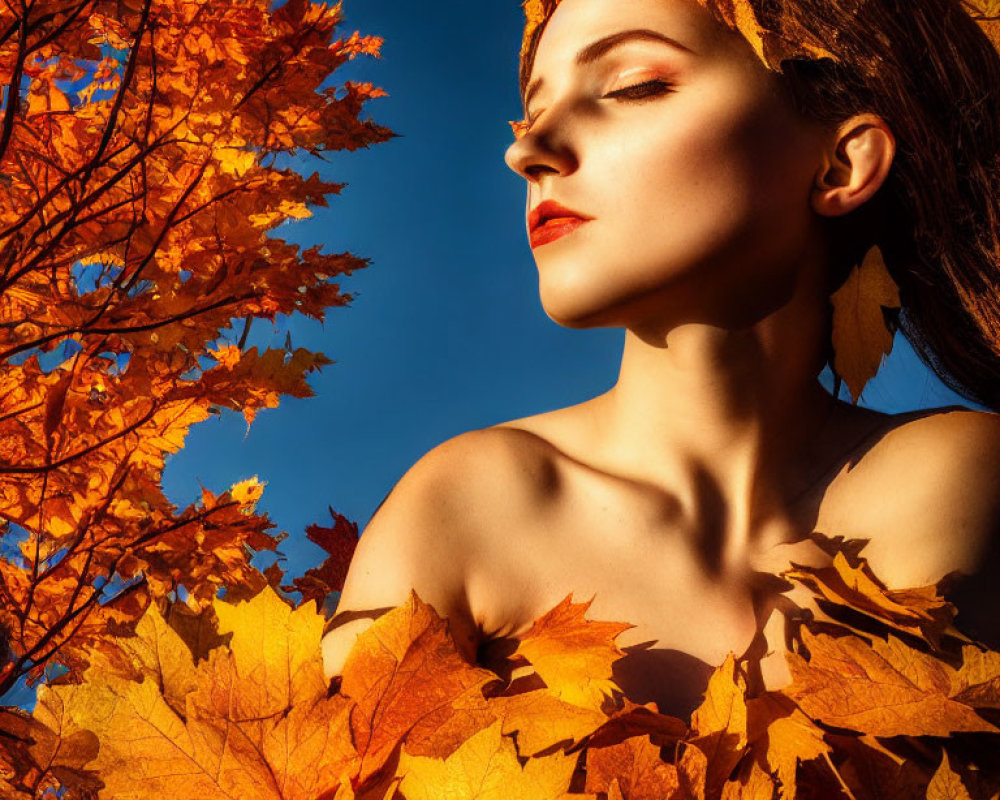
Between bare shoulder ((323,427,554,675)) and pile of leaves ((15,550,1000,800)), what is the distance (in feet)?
0.27

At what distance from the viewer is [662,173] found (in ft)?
3.22

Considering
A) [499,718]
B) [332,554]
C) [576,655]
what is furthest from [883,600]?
[332,554]

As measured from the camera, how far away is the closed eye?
3.44 ft

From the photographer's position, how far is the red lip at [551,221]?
1012mm

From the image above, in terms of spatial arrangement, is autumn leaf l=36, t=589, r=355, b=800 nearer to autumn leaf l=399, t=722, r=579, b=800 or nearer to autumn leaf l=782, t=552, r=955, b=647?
autumn leaf l=399, t=722, r=579, b=800

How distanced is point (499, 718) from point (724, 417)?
51 cm

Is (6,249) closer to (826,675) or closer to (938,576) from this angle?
(826,675)

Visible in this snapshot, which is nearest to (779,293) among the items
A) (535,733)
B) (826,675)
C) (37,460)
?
(826,675)

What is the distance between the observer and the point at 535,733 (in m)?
0.81

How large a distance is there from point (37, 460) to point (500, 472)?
802 mm

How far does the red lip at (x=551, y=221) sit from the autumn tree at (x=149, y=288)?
0.49 m

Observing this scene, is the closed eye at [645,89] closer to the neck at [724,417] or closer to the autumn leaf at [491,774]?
the neck at [724,417]

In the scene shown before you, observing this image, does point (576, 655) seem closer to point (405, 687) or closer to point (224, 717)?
point (405, 687)

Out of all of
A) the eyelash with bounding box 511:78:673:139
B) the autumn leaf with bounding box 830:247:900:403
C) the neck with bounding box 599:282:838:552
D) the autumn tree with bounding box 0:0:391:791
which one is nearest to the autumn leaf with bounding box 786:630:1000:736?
the neck with bounding box 599:282:838:552
